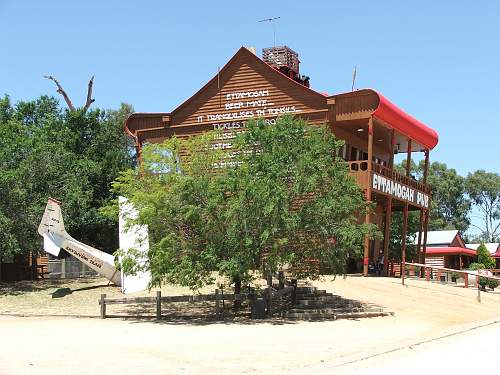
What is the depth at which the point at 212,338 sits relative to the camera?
16.6 m

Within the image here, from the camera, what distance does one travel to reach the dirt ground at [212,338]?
12.1 meters

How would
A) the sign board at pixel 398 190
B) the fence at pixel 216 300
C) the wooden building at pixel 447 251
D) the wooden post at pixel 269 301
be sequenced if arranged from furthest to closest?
the wooden building at pixel 447 251, the sign board at pixel 398 190, the wooden post at pixel 269 301, the fence at pixel 216 300

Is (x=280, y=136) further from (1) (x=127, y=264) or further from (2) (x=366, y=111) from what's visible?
(2) (x=366, y=111)

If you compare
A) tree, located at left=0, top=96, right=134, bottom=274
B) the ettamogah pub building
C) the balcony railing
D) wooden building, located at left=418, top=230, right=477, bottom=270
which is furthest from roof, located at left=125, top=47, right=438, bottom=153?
wooden building, located at left=418, top=230, right=477, bottom=270

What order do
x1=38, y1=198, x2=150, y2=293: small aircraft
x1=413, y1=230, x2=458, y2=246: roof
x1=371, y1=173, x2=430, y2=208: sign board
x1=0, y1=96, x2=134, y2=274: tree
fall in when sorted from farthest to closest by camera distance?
x1=413, y1=230, x2=458, y2=246: roof < x1=371, y1=173, x2=430, y2=208: sign board < x1=0, y1=96, x2=134, y2=274: tree < x1=38, y1=198, x2=150, y2=293: small aircraft

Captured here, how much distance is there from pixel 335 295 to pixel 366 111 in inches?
446

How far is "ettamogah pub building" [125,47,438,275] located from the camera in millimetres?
33469

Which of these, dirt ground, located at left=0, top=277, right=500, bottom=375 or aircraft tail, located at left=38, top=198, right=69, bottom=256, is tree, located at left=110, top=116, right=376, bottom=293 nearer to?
dirt ground, located at left=0, top=277, right=500, bottom=375

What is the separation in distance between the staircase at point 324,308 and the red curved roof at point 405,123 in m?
11.6

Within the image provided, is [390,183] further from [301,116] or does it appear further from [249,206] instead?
[249,206]

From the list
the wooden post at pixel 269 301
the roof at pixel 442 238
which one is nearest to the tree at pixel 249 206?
the wooden post at pixel 269 301

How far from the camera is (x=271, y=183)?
2069cm

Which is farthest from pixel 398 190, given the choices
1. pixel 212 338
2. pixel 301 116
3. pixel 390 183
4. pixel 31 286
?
pixel 212 338

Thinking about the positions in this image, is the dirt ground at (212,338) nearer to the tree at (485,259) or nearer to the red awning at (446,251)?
the tree at (485,259)
